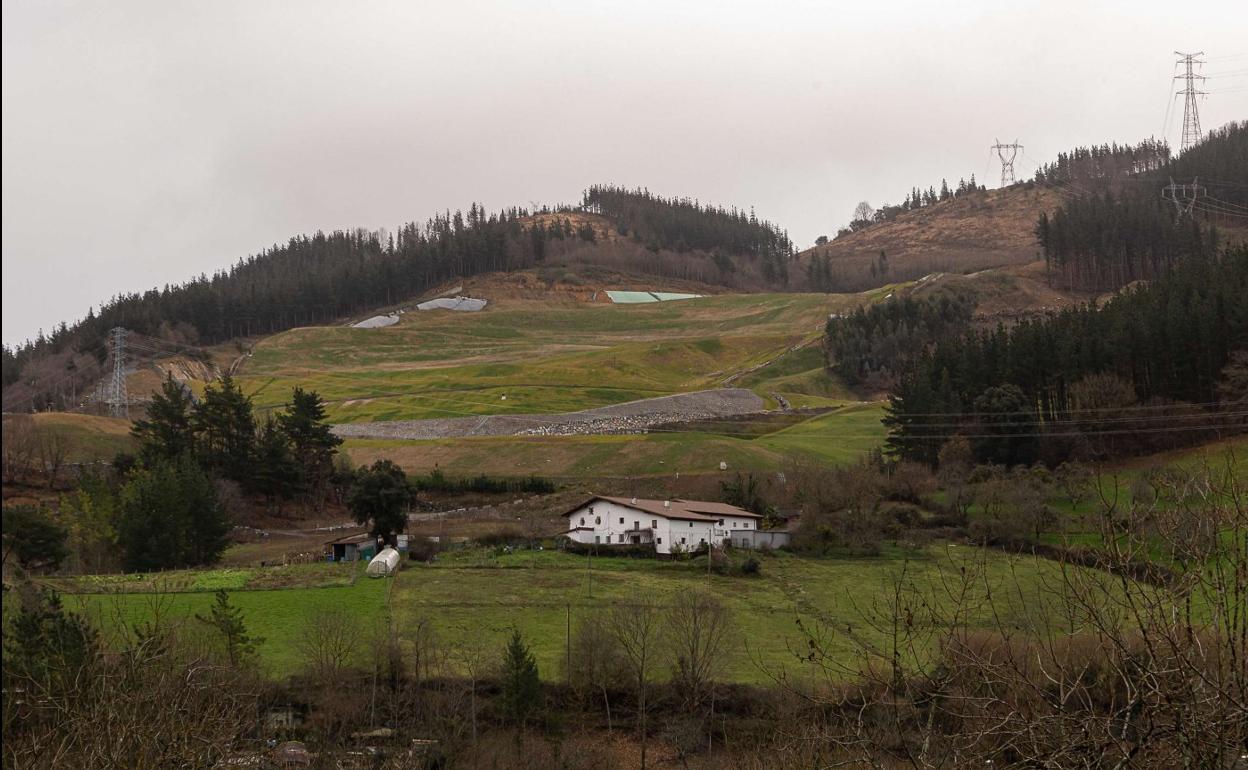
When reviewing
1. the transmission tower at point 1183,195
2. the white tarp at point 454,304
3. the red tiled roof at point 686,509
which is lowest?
the red tiled roof at point 686,509

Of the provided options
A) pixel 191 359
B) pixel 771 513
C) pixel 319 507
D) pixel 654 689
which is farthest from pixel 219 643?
pixel 191 359

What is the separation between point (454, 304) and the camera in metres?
195

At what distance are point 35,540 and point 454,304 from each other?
14122cm

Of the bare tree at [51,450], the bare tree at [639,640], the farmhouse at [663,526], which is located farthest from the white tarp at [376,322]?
the bare tree at [639,640]

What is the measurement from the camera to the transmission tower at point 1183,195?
546 ft

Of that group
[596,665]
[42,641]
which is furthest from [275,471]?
[596,665]

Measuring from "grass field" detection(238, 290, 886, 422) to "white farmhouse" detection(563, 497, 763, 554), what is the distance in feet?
171

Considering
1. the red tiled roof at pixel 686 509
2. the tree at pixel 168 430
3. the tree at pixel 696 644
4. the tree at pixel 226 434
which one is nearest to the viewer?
the tree at pixel 696 644

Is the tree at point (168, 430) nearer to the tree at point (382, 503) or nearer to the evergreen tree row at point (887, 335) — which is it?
the tree at point (382, 503)

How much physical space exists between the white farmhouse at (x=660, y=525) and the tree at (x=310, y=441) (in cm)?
2615

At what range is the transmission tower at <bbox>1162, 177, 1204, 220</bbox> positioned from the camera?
166 metres

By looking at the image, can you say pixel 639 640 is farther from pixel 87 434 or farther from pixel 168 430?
pixel 87 434

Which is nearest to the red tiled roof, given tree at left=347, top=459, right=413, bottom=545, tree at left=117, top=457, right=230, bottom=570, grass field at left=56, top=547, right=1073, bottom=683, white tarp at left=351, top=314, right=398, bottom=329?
grass field at left=56, top=547, right=1073, bottom=683

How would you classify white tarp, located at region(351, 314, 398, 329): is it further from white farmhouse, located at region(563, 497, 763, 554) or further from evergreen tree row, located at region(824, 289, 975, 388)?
white farmhouse, located at region(563, 497, 763, 554)
